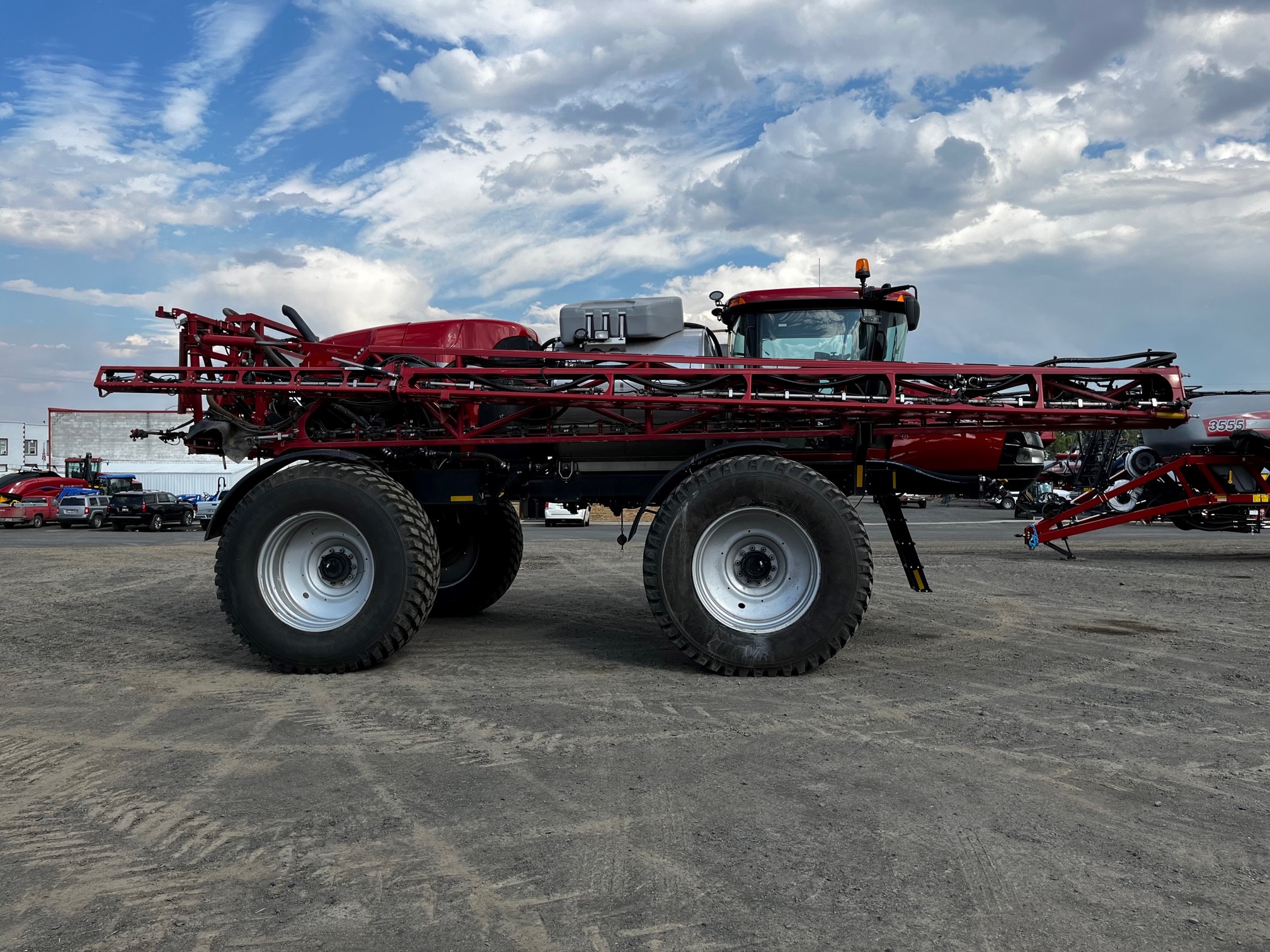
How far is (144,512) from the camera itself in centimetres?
3409

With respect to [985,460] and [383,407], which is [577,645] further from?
[985,460]

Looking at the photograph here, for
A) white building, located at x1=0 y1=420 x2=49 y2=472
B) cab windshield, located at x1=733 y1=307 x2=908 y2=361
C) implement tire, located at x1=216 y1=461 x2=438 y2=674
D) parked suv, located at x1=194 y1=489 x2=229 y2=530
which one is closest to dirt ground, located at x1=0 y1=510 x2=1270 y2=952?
implement tire, located at x1=216 y1=461 x2=438 y2=674

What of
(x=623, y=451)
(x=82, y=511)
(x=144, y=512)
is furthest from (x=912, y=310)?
(x=82, y=511)

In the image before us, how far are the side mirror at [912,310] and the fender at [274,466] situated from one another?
4301 mm

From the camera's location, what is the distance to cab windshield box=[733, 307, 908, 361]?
792 cm

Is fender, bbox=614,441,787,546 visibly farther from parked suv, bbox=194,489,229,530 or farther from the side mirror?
parked suv, bbox=194,489,229,530

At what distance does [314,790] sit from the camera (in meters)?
4.24

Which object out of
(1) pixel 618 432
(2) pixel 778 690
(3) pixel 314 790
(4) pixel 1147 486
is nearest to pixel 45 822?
(3) pixel 314 790

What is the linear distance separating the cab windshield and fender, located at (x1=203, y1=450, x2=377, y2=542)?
3208mm

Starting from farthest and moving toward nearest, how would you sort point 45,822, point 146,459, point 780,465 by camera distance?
point 146,459 → point 780,465 → point 45,822

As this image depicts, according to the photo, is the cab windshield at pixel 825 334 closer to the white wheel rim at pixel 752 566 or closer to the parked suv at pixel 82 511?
the white wheel rim at pixel 752 566

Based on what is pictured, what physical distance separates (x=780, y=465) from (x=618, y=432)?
4.36 ft

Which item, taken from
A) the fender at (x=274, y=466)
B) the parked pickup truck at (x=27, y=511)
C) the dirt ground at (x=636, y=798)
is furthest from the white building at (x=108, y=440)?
the dirt ground at (x=636, y=798)

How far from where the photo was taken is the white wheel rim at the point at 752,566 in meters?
6.62
